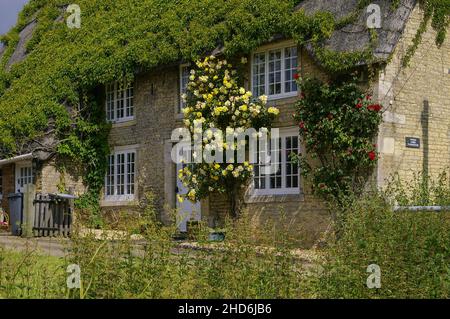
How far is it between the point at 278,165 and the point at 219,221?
210 centimetres

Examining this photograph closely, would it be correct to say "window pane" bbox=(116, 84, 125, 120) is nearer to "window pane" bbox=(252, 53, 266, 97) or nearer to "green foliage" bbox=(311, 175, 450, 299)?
"window pane" bbox=(252, 53, 266, 97)

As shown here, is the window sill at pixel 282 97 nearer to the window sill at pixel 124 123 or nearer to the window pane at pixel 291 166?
the window pane at pixel 291 166

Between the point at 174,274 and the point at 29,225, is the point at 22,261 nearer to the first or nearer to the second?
the point at 174,274

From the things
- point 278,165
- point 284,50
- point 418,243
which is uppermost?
point 284,50

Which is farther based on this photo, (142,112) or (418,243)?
(142,112)

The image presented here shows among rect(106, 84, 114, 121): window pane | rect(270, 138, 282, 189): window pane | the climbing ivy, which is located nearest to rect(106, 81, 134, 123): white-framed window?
rect(106, 84, 114, 121): window pane

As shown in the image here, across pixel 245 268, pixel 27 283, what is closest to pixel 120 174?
pixel 27 283

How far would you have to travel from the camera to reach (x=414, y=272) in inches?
282

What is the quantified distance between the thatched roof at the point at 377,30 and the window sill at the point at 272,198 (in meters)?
3.10

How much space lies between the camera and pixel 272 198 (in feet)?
50.6

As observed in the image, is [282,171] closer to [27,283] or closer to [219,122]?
[219,122]

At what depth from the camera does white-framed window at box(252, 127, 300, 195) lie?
50.2 ft
